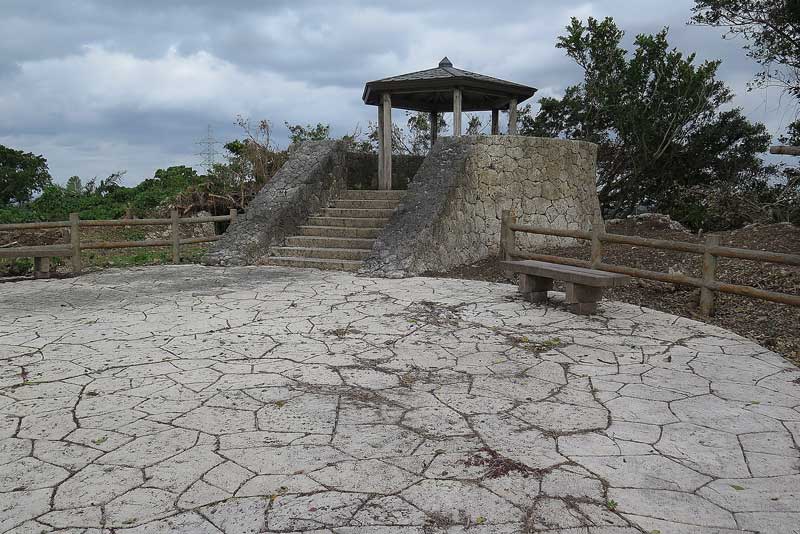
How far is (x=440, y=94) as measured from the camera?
12031 mm

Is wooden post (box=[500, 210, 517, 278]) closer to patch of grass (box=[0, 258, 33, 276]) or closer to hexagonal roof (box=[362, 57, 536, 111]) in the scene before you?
hexagonal roof (box=[362, 57, 536, 111])

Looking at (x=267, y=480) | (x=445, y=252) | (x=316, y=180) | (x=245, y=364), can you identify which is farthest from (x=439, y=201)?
(x=267, y=480)

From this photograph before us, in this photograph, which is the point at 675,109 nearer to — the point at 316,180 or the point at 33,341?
the point at 316,180

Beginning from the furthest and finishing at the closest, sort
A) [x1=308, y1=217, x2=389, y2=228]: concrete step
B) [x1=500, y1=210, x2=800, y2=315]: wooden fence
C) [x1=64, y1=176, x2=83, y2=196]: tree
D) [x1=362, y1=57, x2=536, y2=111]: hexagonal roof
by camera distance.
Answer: [x1=64, y1=176, x2=83, y2=196]: tree
[x1=362, y1=57, x2=536, y2=111]: hexagonal roof
[x1=308, y1=217, x2=389, y2=228]: concrete step
[x1=500, y1=210, x2=800, y2=315]: wooden fence

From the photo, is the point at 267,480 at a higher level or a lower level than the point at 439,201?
lower

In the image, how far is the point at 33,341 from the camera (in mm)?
4855

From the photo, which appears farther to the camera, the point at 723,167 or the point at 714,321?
the point at 723,167

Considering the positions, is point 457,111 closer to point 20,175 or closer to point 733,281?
point 733,281

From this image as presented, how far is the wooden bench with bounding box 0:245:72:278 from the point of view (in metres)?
7.89

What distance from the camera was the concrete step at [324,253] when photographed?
28.7 ft

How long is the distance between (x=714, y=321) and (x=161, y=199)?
12.6 m

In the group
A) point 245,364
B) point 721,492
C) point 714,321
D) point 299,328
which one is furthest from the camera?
point 714,321

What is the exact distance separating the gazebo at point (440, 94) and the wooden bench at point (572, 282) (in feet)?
14.6

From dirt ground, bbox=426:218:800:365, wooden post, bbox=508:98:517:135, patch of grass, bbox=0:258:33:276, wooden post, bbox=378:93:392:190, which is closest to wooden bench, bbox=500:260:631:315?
dirt ground, bbox=426:218:800:365
